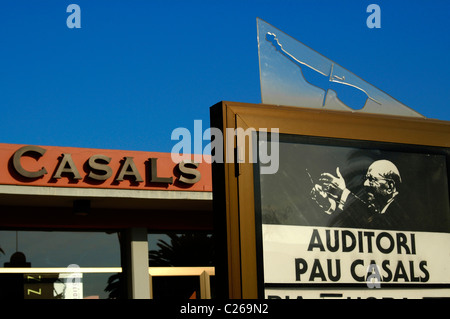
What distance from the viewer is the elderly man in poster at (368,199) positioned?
9.49 ft

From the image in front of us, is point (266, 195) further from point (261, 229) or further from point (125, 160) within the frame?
point (125, 160)

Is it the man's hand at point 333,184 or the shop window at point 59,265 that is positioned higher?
the shop window at point 59,265

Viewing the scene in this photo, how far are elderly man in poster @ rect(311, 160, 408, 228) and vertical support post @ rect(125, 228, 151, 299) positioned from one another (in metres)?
14.2

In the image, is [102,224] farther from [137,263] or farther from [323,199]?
[323,199]

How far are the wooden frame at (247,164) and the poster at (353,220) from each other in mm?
44

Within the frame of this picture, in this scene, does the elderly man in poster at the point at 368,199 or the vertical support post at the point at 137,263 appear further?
the vertical support post at the point at 137,263

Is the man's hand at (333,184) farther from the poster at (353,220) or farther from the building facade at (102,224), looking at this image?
the building facade at (102,224)

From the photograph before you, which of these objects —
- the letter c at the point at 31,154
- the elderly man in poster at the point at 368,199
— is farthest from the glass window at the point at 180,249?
the elderly man in poster at the point at 368,199

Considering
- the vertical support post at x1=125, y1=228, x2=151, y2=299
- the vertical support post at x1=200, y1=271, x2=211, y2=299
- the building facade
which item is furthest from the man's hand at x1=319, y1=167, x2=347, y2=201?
the vertical support post at x1=200, y1=271, x2=211, y2=299

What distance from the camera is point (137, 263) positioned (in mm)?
16828

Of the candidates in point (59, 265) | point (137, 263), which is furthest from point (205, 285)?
point (59, 265)

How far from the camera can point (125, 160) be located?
15453mm

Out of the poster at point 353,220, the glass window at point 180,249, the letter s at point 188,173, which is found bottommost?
the poster at point 353,220

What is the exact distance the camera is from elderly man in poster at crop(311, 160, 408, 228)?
289cm
